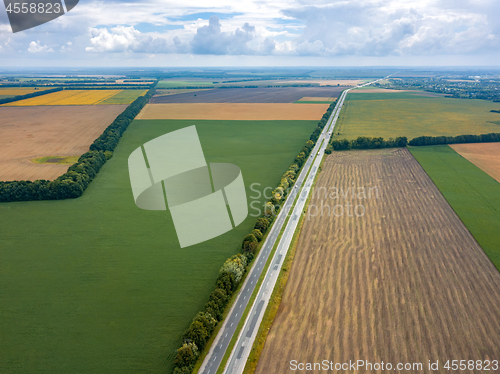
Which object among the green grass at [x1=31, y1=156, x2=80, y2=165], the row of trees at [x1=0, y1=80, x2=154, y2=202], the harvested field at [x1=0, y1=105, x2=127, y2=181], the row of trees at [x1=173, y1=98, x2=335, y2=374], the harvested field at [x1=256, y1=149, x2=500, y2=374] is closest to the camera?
the row of trees at [x1=173, y1=98, x2=335, y2=374]

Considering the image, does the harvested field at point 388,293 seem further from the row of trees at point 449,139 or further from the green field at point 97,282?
the row of trees at point 449,139

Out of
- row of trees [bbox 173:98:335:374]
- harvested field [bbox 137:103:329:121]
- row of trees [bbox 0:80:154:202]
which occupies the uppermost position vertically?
row of trees [bbox 173:98:335:374]

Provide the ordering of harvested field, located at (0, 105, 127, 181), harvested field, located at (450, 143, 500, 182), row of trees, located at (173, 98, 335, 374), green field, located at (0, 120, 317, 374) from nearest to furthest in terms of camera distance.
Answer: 1. row of trees, located at (173, 98, 335, 374)
2. green field, located at (0, 120, 317, 374)
3. harvested field, located at (450, 143, 500, 182)
4. harvested field, located at (0, 105, 127, 181)

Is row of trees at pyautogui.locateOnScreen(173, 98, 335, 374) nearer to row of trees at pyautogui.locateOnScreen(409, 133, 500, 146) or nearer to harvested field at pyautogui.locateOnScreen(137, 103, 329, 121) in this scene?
row of trees at pyautogui.locateOnScreen(409, 133, 500, 146)

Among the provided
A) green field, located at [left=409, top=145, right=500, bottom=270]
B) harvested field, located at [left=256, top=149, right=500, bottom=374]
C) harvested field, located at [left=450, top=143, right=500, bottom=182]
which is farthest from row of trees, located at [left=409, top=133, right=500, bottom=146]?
harvested field, located at [left=256, top=149, right=500, bottom=374]

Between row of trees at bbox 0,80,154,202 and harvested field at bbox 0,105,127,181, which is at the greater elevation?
row of trees at bbox 0,80,154,202

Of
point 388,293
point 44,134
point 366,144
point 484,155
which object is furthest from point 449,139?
point 44,134

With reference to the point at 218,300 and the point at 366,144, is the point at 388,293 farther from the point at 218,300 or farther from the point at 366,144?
the point at 366,144

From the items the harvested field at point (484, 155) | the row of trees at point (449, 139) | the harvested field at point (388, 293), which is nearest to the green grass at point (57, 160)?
the harvested field at point (388, 293)


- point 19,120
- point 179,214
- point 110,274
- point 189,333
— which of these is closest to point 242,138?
point 179,214
